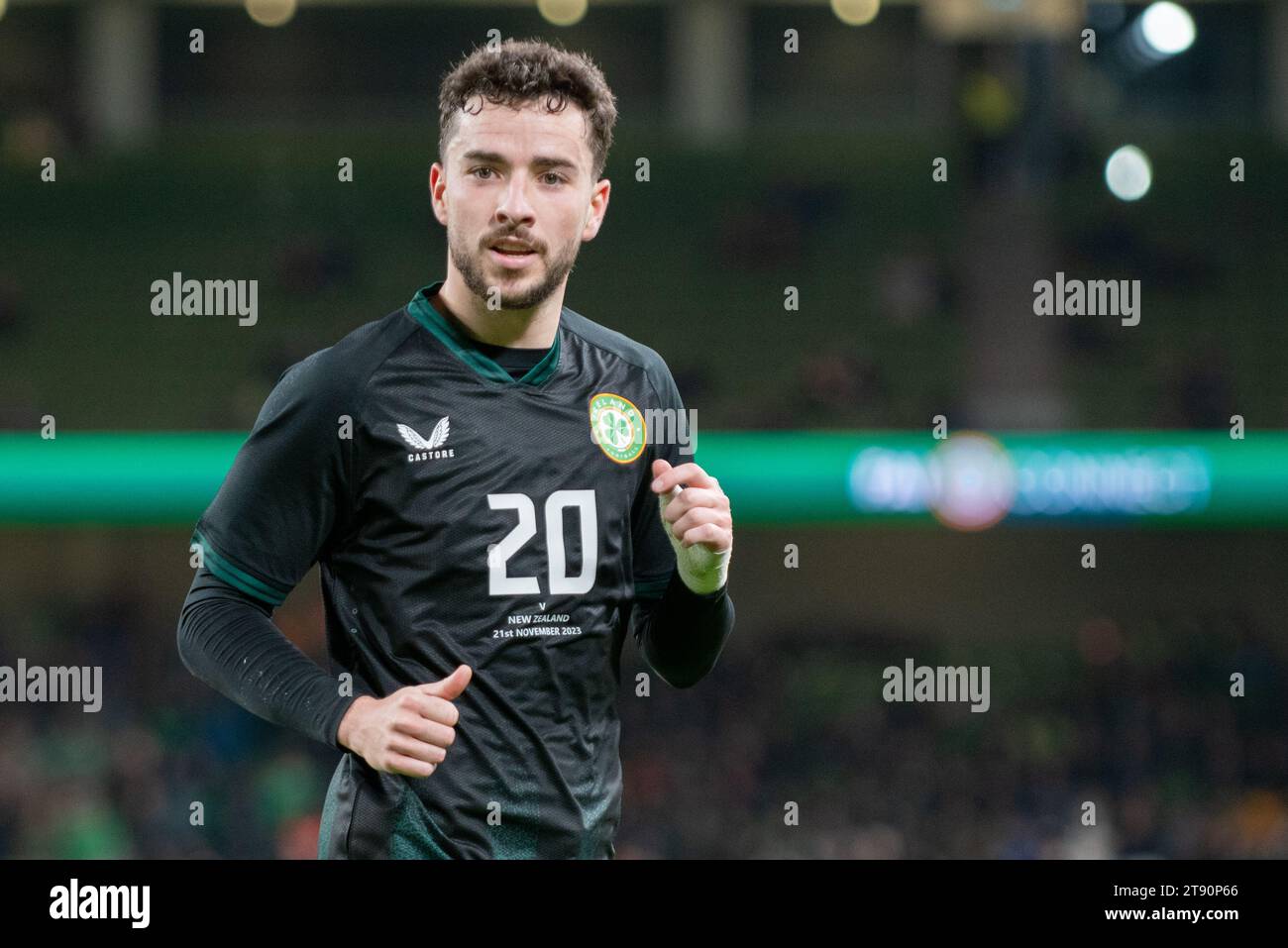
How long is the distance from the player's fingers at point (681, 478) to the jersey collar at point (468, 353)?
0.33 m

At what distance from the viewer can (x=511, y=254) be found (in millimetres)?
2848

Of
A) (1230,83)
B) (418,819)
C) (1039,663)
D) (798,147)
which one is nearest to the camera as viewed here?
(418,819)

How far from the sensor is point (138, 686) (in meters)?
11.3

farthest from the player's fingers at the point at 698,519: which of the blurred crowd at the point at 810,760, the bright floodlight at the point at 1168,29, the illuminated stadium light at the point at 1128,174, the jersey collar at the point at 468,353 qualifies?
the bright floodlight at the point at 1168,29

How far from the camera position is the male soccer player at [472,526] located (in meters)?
2.80

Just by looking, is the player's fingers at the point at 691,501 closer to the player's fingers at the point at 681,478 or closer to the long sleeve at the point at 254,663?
the player's fingers at the point at 681,478

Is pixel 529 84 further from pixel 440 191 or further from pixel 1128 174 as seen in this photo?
pixel 1128 174

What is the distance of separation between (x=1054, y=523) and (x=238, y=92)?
8961mm

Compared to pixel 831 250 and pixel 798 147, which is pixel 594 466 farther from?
pixel 798 147

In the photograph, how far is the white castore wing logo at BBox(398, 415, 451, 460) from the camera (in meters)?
2.84

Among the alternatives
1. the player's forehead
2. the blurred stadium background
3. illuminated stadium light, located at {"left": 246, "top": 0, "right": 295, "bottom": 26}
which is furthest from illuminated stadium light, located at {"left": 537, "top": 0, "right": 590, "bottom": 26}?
the player's forehead

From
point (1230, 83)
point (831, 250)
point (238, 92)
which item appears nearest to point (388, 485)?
point (831, 250)

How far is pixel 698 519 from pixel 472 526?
38 centimetres
